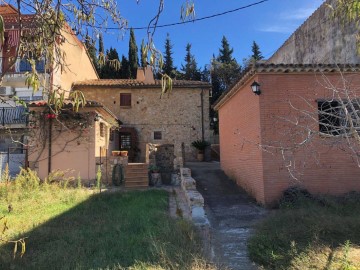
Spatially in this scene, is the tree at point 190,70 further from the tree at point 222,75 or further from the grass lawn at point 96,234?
the grass lawn at point 96,234

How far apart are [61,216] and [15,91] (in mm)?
15052

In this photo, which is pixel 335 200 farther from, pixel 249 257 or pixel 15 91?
pixel 15 91

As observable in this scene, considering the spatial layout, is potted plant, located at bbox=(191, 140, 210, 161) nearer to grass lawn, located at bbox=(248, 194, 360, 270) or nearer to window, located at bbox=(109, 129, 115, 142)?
window, located at bbox=(109, 129, 115, 142)

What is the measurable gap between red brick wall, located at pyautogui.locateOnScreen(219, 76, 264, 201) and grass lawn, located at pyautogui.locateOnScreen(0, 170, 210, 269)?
2.74m

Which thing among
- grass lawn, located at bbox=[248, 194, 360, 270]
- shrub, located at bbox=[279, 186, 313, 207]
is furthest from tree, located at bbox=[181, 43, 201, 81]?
grass lawn, located at bbox=[248, 194, 360, 270]

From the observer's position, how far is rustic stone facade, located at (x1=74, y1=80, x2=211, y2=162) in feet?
80.8

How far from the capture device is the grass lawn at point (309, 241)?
184 inches

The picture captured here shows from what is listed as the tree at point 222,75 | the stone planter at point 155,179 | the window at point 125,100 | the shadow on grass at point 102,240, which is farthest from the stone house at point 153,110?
the shadow on grass at point 102,240

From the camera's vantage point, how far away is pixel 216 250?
568 centimetres

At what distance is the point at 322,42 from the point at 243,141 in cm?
593

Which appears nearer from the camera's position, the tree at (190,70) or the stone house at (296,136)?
the stone house at (296,136)

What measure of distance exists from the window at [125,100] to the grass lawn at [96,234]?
1467 centimetres

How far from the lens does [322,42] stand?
14172 mm

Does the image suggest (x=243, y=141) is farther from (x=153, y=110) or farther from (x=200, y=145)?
(x=153, y=110)
